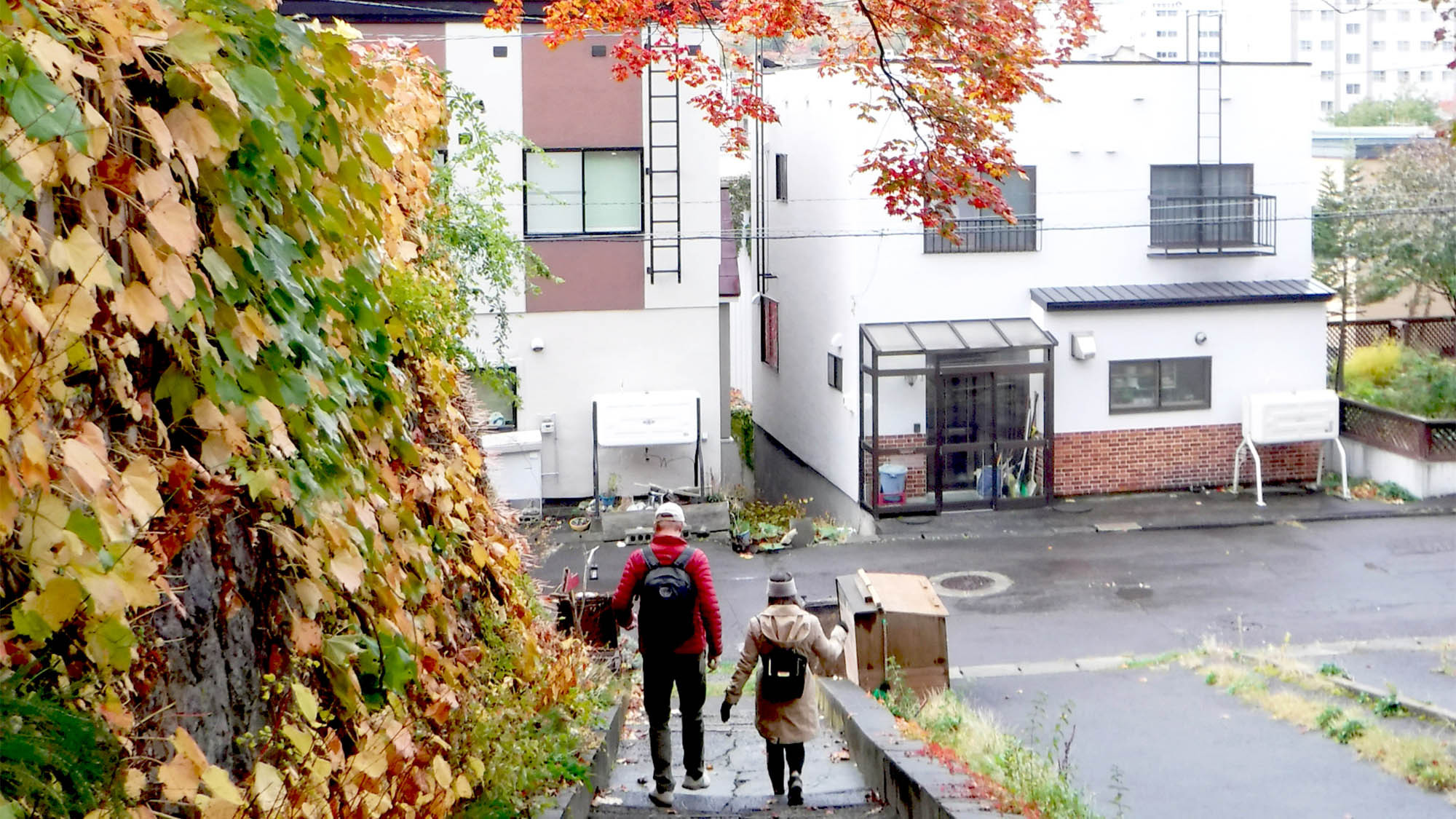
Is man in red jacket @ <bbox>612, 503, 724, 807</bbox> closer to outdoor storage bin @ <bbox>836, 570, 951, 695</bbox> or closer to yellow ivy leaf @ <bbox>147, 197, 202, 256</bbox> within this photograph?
outdoor storage bin @ <bbox>836, 570, 951, 695</bbox>

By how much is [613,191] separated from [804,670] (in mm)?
14368

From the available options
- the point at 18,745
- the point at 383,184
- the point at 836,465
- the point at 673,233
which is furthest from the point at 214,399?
the point at 836,465

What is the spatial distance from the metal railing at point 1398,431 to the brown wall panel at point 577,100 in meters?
12.8

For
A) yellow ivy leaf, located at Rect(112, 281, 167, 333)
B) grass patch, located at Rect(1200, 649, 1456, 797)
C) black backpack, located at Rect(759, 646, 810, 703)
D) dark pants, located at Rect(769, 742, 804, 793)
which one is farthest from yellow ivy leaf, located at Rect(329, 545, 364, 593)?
grass patch, located at Rect(1200, 649, 1456, 797)

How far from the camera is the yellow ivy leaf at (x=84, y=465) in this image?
99.4 inches

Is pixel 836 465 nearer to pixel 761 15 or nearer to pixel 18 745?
pixel 761 15

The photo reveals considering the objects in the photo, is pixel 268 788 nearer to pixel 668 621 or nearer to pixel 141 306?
pixel 141 306

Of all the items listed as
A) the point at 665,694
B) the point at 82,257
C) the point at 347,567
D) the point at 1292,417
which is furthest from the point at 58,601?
the point at 1292,417

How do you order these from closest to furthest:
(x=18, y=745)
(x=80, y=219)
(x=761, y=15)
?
(x=18, y=745) < (x=80, y=219) < (x=761, y=15)

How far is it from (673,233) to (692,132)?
158 centimetres

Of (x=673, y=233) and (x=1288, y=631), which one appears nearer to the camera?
(x=1288, y=631)

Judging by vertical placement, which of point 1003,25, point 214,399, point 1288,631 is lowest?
→ point 1288,631

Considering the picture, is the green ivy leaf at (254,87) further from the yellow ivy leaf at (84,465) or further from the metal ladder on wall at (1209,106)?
the metal ladder on wall at (1209,106)

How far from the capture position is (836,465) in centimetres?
2353
